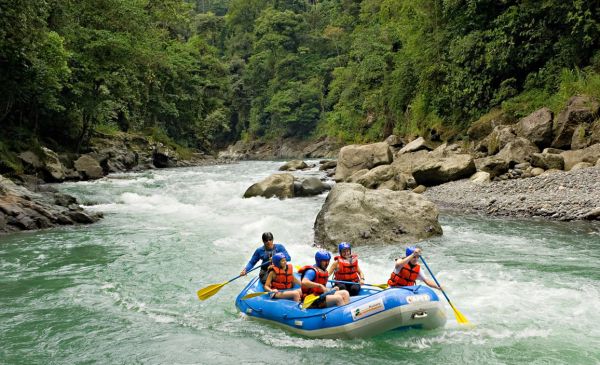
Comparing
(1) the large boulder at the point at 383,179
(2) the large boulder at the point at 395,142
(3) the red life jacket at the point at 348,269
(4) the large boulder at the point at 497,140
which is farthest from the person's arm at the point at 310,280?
(2) the large boulder at the point at 395,142

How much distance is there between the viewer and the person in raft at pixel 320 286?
6605 millimetres

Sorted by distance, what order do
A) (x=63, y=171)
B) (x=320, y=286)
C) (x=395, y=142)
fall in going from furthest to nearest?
(x=395, y=142) < (x=63, y=171) < (x=320, y=286)

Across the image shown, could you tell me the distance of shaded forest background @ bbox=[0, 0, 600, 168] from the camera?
60.6 feet

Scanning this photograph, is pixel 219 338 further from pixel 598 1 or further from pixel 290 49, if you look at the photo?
pixel 290 49

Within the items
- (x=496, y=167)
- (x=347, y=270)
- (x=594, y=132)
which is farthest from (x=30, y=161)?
(x=594, y=132)

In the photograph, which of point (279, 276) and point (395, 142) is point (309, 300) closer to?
point (279, 276)

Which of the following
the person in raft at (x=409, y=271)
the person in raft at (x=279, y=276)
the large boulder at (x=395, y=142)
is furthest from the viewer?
the large boulder at (x=395, y=142)

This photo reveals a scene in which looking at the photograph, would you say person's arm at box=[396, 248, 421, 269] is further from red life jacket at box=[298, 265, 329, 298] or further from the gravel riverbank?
the gravel riverbank

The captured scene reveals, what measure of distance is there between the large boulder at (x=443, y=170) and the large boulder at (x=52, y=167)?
14.6 m

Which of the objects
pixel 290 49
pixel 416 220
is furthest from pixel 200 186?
pixel 290 49

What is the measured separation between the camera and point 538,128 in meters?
17.0

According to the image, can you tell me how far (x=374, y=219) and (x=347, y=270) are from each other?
4617 mm

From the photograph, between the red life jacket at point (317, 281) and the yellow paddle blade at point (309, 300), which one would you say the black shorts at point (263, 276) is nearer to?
the red life jacket at point (317, 281)

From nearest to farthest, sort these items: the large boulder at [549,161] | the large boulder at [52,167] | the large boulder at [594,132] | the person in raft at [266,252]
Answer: the person in raft at [266,252] < the large boulder at [549,161] < the large boulder at [594,132] < the large boulder at [52,167]
